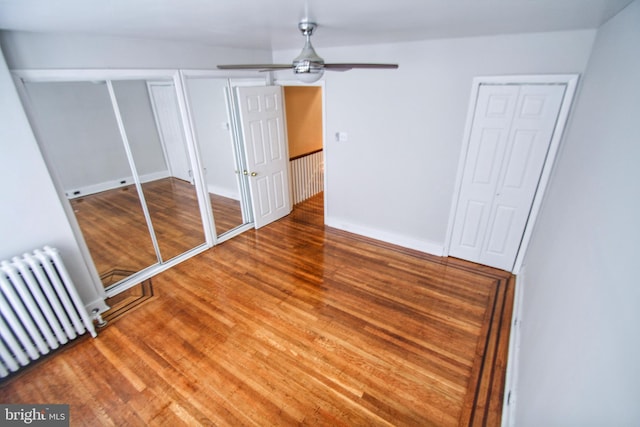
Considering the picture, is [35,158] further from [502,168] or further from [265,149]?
[502,168]

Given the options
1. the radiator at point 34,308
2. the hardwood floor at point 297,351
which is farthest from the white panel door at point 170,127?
the radiator at point 34,308

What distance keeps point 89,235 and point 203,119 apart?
2.78 meters

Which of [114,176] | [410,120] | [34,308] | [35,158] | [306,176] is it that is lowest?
[34,308]

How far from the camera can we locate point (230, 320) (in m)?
2.90

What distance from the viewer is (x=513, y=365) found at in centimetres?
233

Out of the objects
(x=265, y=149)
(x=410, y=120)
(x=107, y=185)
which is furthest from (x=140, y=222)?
(x=410, y=120)

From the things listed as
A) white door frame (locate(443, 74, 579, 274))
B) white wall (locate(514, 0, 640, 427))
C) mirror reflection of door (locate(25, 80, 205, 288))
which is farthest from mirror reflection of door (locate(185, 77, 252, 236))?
white wall (locate(514, 0, 640, 427))

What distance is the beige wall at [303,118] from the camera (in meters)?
5.27

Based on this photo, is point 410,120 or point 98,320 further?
point 410,120

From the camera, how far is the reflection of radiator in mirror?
18.2ft

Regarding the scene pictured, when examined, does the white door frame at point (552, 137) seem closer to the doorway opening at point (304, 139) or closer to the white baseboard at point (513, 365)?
the white baseboard at point (513, 365)

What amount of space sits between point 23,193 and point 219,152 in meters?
3.42

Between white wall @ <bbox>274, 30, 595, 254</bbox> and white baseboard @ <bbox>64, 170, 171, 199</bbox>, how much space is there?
353cm

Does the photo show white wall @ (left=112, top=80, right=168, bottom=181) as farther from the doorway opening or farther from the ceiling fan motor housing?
the ceiling fan motor housing
